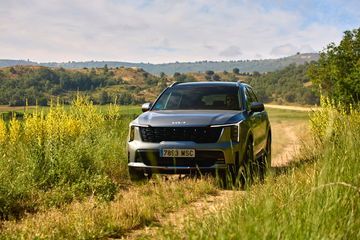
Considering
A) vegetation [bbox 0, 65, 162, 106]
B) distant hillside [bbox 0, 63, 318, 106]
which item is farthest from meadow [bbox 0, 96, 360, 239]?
vegetation [bbox 0, 65, 162, 106]

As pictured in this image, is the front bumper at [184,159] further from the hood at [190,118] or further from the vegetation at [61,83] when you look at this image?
the vegetation at [61,83]

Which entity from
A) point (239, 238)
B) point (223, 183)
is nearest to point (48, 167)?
point (223, 183)

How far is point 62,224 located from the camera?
16.3 ft

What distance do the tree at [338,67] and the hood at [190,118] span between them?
108 ft

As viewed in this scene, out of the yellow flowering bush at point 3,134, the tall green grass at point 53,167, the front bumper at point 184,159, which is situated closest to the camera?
the tall green grass at point 53,167

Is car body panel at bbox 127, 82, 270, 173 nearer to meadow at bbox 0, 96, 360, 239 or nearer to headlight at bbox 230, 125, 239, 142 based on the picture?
headlight at bbox 230, 125, 239, 142

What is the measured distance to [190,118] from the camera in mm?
7090

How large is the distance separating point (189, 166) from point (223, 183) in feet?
2.63

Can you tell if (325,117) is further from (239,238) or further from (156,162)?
(239,238)

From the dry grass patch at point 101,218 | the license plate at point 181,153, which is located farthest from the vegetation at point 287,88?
the dry grass patch at point 101,218

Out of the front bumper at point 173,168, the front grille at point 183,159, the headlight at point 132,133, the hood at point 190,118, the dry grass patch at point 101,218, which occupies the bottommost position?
the dry grass patch at point 101,218

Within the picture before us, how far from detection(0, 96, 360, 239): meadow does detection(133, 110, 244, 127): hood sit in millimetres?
998

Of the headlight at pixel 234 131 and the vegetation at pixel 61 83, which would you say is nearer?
the headlight at pixel 234 131

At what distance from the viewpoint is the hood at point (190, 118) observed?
696 cm
